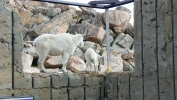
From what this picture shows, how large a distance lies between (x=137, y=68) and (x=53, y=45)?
4.29ft

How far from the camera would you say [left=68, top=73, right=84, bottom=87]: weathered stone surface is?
496 centimetres

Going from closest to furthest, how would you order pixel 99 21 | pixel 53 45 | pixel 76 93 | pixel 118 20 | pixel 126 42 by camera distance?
pixel 53 45, pixel 76 93, pixel 126 42, pixel 99 21, pixel 118 20

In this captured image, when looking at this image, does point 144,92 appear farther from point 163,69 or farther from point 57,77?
point 57,77

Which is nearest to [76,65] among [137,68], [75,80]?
[75,80]

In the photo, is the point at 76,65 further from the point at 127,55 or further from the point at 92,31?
the point at 92,31

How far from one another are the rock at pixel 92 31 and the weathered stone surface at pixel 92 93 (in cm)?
708

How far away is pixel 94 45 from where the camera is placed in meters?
11.9

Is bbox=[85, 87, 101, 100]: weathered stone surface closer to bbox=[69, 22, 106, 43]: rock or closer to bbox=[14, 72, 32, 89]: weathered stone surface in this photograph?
bbox=[14, 72, 32, 89]: weathered stone surface

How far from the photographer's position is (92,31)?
12.7 metres

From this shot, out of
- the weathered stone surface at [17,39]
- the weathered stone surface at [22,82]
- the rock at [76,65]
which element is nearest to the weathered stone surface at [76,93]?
the weathered stone surface at [22,82]

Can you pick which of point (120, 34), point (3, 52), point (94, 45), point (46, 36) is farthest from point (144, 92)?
point (120, 34)

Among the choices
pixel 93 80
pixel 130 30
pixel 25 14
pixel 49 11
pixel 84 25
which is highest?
pixel 49 11

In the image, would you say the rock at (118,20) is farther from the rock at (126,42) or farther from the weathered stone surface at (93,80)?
the weathered stone surface at (93,80)

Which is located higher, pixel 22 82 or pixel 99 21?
pixel 99 21
